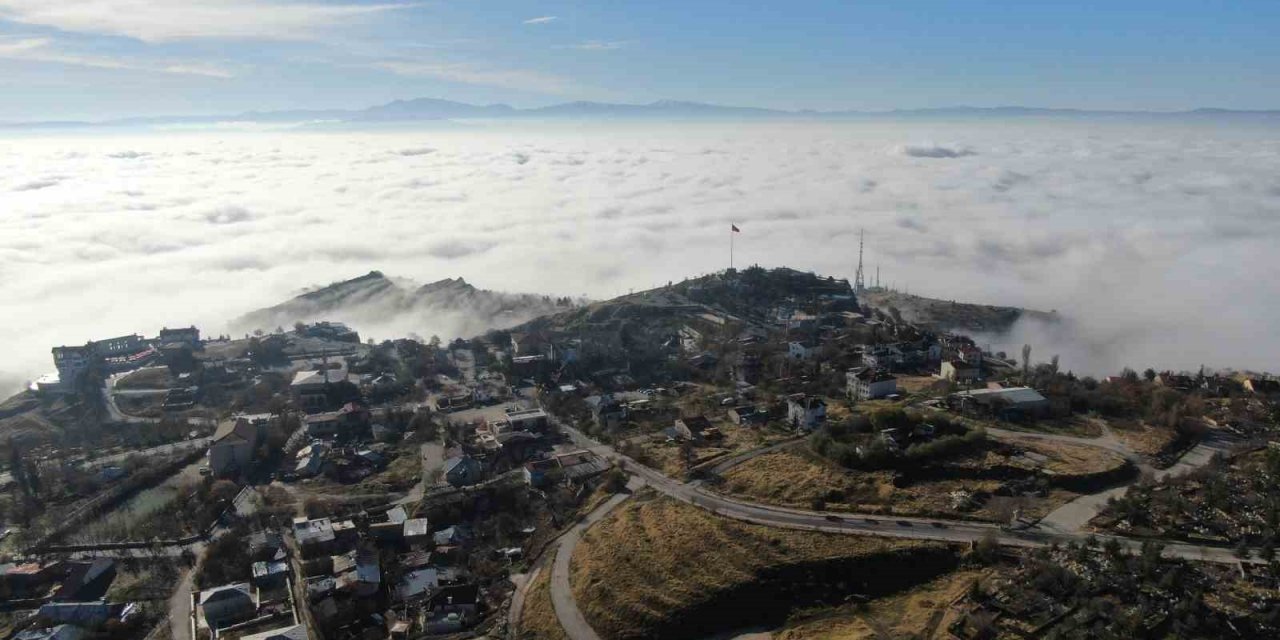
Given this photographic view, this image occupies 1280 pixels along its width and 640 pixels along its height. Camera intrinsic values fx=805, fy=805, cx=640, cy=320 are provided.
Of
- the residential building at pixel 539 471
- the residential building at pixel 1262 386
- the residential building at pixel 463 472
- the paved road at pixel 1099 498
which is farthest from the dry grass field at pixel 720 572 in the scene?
the residential building at pixel 1262 386

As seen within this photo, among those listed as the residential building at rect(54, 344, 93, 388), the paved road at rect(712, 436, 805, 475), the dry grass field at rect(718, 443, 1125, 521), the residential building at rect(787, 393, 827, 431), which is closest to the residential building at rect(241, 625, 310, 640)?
the dry grass field at rect(718, 443, 1125, 521)

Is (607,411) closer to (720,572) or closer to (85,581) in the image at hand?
(720,572)

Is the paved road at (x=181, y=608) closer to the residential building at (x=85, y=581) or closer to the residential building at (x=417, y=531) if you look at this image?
the residential building at (x=85, y=581)

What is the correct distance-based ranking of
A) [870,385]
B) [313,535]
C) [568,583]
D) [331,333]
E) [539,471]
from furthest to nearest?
[331,333] < [870,385] < [539,471] < [313,535] < [568,583]

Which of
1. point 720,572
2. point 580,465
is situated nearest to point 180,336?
point 580,465

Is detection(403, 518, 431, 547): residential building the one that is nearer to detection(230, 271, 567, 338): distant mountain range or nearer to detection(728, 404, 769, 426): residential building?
detection(728, 404, 769, 426): residential building

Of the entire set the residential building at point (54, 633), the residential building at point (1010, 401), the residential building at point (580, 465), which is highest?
the residential building at point (1010, 401)
